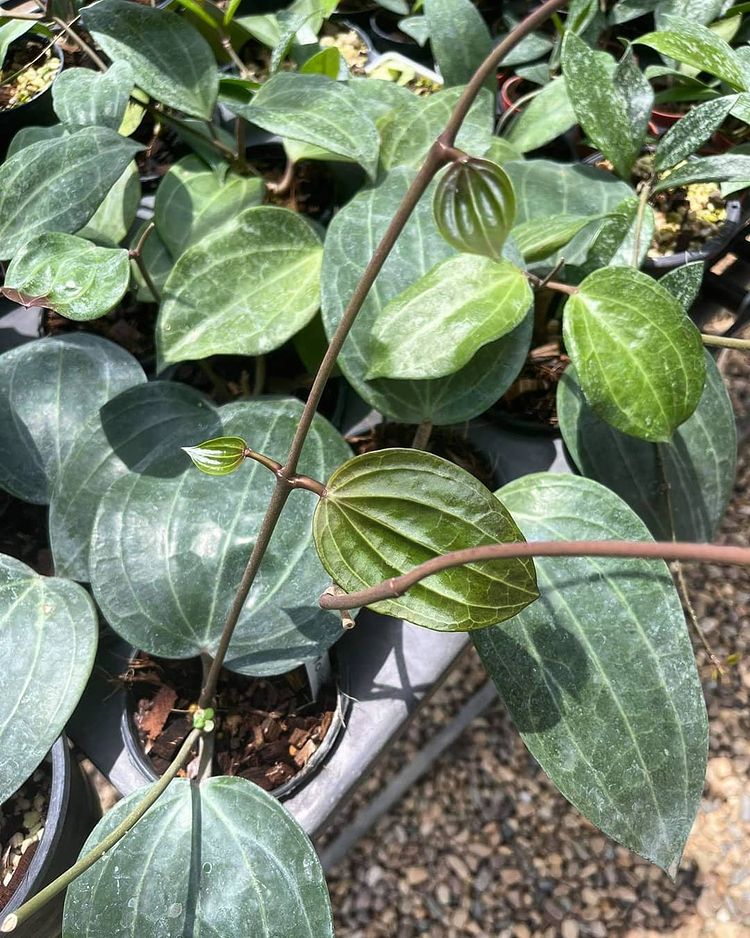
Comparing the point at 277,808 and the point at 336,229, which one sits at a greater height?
the point at 336,229

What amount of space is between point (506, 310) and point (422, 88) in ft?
2.12

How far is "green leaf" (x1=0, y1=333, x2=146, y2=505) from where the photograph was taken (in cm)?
75

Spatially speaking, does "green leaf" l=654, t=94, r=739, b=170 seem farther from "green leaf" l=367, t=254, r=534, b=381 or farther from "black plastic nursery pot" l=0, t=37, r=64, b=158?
"black plastic nursery pot" l=0, t=37, r=64, b=158

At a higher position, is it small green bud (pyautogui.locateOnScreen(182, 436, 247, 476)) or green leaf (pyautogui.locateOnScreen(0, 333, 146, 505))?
small green bud (pyautogui.locateOnScreen(182, 436, 247, 476))

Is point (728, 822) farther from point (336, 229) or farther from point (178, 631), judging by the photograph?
point (336, 229)

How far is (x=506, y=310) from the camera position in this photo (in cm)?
65

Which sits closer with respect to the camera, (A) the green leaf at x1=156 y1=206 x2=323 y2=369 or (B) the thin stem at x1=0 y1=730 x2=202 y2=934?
(B) the thin stem at x1=0 y1=730 x2=202 y2=934

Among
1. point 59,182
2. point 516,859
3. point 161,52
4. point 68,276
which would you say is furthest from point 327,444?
point 516,859

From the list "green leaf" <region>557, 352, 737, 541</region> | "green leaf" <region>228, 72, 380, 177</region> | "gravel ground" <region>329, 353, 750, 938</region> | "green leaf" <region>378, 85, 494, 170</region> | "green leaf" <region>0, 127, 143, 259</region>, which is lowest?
"gravel ground" <region>329, 353, 750, 938</region>

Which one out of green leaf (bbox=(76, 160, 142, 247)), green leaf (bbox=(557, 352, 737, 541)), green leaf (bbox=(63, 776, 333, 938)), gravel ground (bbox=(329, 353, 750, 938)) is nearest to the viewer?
green leaf (bbox=(63, 776, 333, 938))

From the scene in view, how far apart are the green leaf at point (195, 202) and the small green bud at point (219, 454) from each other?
19.5 inches

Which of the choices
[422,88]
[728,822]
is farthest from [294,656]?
[422,88]

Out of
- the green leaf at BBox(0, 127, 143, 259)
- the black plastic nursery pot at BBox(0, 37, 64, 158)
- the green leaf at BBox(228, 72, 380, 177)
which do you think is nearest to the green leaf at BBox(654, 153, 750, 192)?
the green leaf at BBox(228, 72, 380, 177)

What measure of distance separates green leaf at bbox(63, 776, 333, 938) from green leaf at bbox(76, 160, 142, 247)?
63cm
